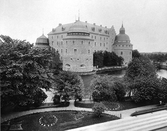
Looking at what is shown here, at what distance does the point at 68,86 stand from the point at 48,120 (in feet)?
12.6

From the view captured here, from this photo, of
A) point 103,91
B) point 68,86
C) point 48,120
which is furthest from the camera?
point 103,91

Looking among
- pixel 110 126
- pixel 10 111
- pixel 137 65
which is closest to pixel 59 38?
pixel 137 65

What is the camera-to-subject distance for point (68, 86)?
47.0ft

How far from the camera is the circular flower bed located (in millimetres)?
10555

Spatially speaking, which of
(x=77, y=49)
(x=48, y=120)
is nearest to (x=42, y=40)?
(x=77, y=49)

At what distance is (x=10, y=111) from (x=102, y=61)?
3320 centimetres

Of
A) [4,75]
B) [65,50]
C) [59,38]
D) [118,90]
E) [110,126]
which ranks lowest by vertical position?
[110,126]

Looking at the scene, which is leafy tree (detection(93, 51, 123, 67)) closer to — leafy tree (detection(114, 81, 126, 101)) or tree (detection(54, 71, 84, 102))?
leafy tree (detection(114, 81, 126, 101))

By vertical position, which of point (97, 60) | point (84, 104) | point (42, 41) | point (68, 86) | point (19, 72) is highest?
point (42, 41)

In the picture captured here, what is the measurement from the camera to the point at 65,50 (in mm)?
35406

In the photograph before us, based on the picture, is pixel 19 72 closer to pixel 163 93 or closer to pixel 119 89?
pixel 119 89

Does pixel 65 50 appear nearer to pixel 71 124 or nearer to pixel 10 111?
pixel 10 111

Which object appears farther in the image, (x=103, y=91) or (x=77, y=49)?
(x=77, y=49)

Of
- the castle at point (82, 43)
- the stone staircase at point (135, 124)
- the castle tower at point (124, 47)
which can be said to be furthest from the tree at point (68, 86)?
the castle tower at point (124, 47)
